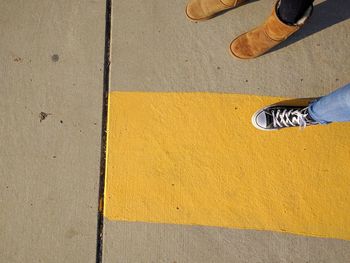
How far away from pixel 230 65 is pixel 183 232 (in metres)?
1.28

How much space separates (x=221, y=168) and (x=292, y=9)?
1.17 meters

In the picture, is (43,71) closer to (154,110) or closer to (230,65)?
(154,110)

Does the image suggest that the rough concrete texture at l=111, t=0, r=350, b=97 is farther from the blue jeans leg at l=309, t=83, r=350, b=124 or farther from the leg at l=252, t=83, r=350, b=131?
the blue jeans leg at l=309, t=83, r=350, b=124

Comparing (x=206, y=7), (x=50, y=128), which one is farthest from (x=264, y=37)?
(x=50, y=128)

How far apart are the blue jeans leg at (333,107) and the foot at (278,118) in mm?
146

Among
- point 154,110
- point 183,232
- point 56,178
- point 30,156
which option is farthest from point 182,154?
point 30,156

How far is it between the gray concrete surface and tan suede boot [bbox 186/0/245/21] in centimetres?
7

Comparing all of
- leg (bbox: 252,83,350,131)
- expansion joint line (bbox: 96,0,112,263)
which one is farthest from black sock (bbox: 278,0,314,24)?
expansion joint line (bbox: 96,0,112,263)

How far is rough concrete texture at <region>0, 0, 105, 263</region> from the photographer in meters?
2.76

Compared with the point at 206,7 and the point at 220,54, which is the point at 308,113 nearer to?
the point at 220,54

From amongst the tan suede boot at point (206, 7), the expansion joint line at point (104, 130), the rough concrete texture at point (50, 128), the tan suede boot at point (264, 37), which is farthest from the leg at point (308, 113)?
the rough concrete texture at point (50, 128)

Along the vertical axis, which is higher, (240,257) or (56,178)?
(56,178)

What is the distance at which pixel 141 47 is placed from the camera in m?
2.88

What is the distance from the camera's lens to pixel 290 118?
2.57 m
